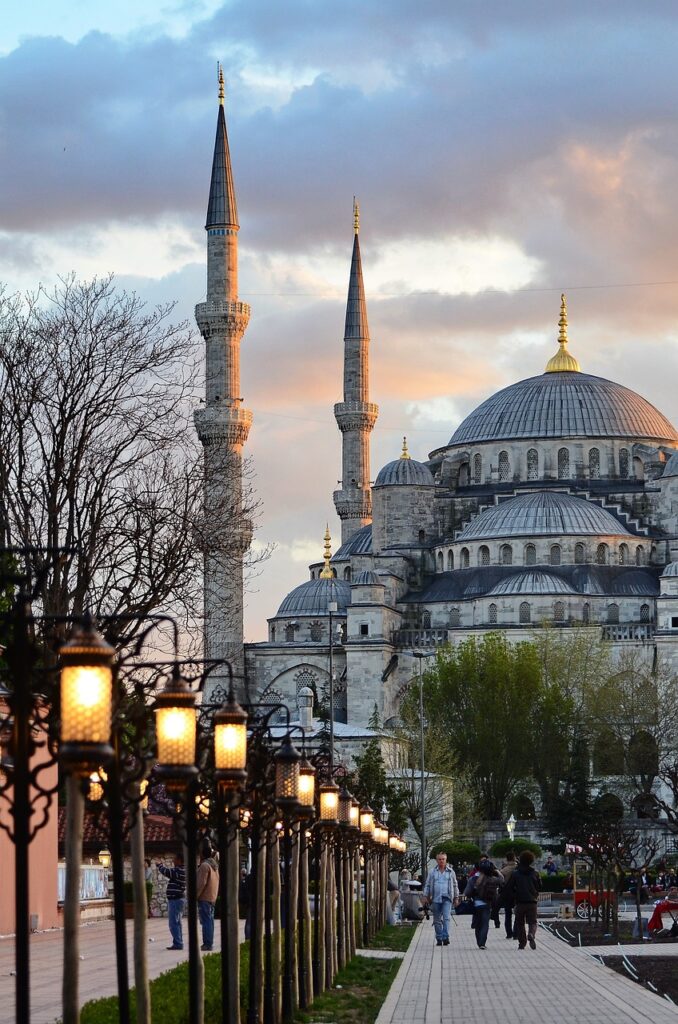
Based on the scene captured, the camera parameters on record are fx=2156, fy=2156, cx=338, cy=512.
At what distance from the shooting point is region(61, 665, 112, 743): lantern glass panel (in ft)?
24.8


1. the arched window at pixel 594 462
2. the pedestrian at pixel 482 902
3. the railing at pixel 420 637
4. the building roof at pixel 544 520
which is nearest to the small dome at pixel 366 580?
the railing at pixel 420 637

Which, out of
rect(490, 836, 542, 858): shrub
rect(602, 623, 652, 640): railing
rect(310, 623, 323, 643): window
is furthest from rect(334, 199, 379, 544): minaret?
rect(490, 836, 542, 858): shrub

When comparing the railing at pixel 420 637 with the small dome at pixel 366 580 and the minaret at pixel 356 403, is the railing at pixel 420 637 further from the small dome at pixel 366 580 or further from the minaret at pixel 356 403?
the minaret at pixel 356 403

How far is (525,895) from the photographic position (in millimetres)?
24969

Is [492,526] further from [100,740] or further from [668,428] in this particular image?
[100,740]

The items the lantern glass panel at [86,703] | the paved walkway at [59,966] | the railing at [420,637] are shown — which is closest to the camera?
the lantern glass panel at [86,703]

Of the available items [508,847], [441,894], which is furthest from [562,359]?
[441,894]

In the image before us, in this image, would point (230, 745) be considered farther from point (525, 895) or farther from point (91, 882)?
point (91, 882)

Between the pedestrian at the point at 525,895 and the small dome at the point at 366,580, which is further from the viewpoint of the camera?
the small dome at the point at 366,580

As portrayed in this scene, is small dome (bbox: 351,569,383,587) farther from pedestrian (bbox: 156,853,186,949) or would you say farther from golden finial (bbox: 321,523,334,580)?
pedestrian (bbox: 156,853,186,949)

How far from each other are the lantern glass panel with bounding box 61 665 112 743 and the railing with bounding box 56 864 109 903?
2248 cm

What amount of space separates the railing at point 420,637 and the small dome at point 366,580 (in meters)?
2.31

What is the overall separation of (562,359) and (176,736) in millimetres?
100276

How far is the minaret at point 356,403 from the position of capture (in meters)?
97.3
